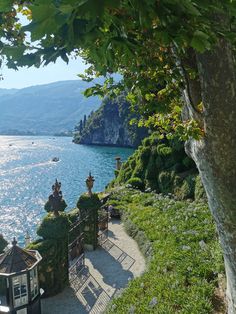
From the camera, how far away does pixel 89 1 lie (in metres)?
1.45

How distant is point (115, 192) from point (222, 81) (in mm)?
18781

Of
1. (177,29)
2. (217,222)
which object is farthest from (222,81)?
(217,222)

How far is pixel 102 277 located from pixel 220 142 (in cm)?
1037

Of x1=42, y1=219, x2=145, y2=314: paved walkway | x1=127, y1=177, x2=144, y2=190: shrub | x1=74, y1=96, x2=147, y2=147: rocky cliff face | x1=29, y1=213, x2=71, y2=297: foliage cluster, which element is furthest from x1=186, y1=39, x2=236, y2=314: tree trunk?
x1=74, y1=96, x2=147, y2=147: rocky cliff face

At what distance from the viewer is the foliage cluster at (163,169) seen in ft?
76.8

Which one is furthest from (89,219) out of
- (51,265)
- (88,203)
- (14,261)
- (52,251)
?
(14,261)

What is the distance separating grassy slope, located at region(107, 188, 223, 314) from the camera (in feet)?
26.5

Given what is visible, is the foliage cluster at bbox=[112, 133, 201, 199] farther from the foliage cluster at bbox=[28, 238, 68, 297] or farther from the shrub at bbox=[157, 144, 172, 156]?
the foliage cluster at bbox=[28, 238, 68, 297]

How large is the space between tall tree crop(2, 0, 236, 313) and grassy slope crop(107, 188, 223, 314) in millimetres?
3177

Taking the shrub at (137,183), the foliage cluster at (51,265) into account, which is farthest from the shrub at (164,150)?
the foliage cluster at (51,265)

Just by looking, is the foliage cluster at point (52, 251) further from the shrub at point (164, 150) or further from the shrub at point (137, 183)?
the shrub at point (164, 150)

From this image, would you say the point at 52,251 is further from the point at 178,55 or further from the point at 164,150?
the point at 164,150

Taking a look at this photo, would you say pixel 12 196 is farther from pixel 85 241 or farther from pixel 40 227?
pixel 40 227

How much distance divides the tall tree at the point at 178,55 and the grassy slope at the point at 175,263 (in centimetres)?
318
